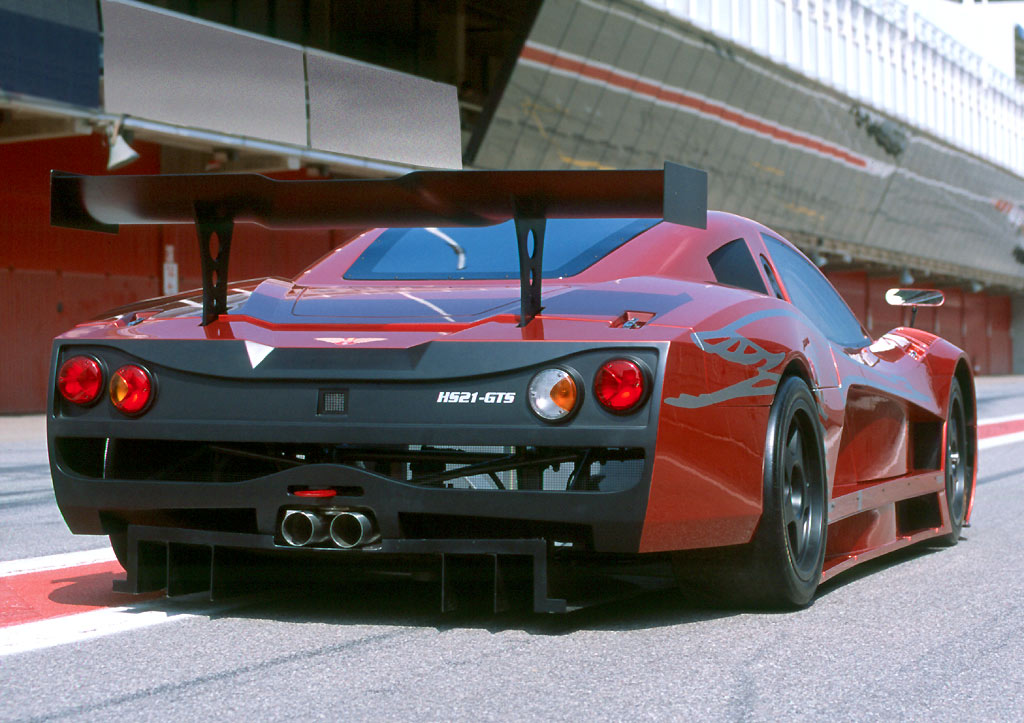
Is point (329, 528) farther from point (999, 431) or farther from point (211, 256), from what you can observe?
point (999, 431)

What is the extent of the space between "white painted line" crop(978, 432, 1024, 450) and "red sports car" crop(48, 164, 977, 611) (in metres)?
9.87

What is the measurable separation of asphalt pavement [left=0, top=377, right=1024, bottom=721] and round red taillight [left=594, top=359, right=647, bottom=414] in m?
0.64

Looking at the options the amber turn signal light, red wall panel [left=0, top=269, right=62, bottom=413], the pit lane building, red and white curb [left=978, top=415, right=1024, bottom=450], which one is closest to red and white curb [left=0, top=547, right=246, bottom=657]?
the amber turn signal light

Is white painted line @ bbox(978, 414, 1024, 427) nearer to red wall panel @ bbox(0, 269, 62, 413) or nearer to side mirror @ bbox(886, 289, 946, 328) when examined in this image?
side mirror @ bbox(886, 289, 946, 328)

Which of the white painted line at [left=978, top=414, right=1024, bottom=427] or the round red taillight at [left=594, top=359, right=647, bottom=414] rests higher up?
the round red taillight at [left=594, top=359, right=647, bottom=414]

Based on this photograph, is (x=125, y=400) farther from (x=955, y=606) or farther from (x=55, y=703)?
(x=955, y=606)

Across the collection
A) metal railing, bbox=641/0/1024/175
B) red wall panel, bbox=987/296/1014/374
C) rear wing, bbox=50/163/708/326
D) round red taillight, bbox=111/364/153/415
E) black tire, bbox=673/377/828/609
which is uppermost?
metal railing, bbox=641/0/1024/175

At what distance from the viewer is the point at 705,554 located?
424 centimetres

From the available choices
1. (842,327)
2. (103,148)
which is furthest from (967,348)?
(842,327)

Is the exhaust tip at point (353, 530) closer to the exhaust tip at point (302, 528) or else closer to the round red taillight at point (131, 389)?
the exhaust tip at point (302, 528)

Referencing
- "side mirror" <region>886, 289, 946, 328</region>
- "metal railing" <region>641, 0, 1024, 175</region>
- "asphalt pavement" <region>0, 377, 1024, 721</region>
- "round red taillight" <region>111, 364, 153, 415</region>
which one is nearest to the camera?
"asphalt pavement" <region>0, 377, 1024, 721</region>

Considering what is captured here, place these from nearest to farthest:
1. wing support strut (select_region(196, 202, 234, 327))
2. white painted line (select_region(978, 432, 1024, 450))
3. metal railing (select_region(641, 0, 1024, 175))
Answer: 1. wing support strut (select_region(196, 202, 234, 327))
2. white painted line (select_region(978, 432, 1024, 450))
3. metal railing (select_region(641, 0, 1024, 175))

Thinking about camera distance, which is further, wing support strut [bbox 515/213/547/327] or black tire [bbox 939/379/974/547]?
black tire [bbox 939/379/974/547]

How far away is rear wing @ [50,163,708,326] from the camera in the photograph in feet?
12.5
